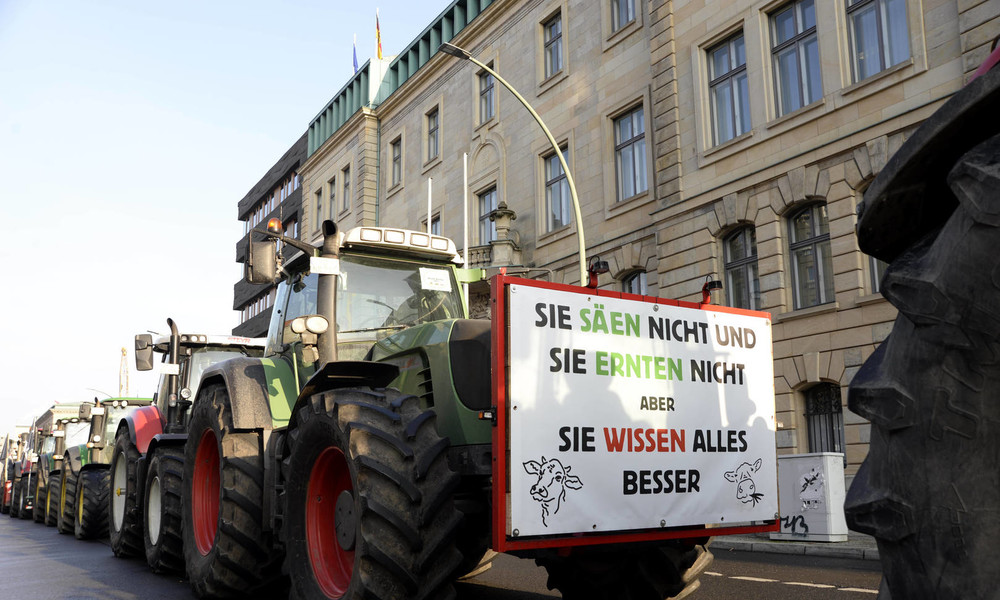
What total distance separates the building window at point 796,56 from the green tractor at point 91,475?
14.5 m

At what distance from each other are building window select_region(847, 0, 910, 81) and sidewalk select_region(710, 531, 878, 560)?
913 centimetres

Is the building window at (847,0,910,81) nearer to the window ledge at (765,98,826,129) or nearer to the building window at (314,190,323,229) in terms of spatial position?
the window ledge at (765,98,826,129)

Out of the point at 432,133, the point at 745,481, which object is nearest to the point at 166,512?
the point at 745,481

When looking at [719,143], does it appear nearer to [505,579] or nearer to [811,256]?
[811,256]

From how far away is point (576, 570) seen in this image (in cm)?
572

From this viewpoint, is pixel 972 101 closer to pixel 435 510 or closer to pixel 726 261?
pixel 435 510

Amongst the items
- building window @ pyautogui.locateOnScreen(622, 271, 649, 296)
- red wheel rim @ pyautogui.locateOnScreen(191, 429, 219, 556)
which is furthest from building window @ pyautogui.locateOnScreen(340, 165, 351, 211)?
red wheel rim @ pyautogui.locateOnScreen(191, 429, 219, 556)

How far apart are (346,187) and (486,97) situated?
12.6 metres

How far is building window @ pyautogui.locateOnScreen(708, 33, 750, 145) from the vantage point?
19594mm

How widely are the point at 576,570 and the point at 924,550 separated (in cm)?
427

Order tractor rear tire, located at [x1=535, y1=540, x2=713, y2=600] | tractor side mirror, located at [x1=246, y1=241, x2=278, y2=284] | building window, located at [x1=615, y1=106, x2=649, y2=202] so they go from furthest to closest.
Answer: building window, located at [x1=615, y1=106, x2=649, y2=202]
tractor side mirror, located at [x1=246, y1=241, x2=278, y2=284]
tractor rear tire, located at [x1=535, y1=540, x2=713, y2=600]

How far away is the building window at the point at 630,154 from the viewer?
2278 centimetres

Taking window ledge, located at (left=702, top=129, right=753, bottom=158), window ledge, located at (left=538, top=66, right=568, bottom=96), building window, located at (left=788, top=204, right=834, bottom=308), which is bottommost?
building window, located at (left=788, top=204, right=834, bottom=308)

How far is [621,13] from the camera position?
23891mm
